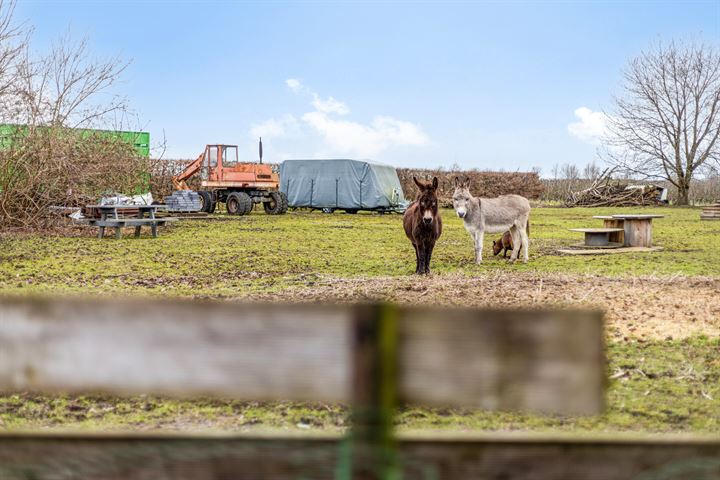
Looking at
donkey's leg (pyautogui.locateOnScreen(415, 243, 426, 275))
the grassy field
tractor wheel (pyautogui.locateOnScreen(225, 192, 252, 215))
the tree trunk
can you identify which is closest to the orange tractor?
tractor wheel (pyautogui.locateOnScreen(225, 192, 252, 215))

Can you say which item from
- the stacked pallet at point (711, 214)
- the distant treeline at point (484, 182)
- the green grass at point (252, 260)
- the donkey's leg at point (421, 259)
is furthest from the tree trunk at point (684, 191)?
the donkey's leg at point (421, 259)

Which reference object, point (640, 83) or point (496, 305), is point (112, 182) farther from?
point (640, 83)

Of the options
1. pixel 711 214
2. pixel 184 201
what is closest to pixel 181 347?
pixel 184 201

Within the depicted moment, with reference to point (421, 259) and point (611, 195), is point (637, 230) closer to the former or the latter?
point (421, 259)

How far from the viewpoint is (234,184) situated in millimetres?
29750

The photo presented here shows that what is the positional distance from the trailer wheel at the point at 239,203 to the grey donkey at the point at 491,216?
1672cm

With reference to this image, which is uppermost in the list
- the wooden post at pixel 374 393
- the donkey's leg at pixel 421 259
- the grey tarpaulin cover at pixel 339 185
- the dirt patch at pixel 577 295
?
the grey tarpaulin cover at pixel 339 185

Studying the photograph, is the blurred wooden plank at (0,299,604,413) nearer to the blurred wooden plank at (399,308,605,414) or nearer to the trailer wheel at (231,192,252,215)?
the blurred wooden plank at (399,308,605,414)

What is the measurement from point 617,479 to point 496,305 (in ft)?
22.3

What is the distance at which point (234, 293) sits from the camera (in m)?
9.43

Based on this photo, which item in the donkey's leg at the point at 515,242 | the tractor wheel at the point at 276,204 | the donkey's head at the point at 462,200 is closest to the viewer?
the donkey's head at the point at 462,200

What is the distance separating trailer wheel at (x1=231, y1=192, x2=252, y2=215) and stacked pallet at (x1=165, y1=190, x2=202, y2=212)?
135 cm

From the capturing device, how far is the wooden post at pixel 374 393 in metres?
1.42

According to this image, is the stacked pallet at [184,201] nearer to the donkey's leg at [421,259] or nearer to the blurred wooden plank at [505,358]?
the donkey's leg at [421,259]
